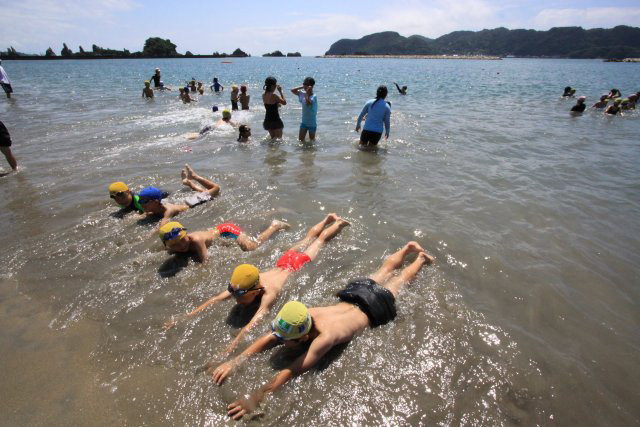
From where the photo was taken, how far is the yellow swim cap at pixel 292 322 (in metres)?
3.29

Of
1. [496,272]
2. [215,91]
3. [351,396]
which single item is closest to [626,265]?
[496,272]

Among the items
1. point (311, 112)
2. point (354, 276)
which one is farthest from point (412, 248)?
point (311, 112)

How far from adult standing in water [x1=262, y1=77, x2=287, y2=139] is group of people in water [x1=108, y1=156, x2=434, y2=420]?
5572mm

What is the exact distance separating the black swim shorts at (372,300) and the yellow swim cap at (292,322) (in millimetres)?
968

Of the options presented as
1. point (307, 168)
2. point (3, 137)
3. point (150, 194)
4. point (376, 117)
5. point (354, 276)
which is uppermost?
point (376, 117)

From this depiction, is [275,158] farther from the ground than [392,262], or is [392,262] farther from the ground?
[275,158]

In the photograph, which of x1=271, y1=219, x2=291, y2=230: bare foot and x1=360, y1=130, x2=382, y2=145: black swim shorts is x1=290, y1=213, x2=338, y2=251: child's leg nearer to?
x1=271, y1=219, x2=291, y2=230: bare foot

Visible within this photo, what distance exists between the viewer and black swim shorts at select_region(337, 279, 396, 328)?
13.2 feet

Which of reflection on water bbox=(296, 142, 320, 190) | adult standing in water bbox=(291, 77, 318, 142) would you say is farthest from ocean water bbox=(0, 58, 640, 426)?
adult standing in water bbox=(291, 77, 318, 142)

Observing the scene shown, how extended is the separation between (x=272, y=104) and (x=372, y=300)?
844 centimetres

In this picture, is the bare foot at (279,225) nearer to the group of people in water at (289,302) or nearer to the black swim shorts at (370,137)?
the group of people in water at (289,302)

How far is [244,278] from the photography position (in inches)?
157

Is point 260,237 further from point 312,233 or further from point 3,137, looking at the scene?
point 3,137

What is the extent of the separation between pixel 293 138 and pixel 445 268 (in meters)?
8.77
